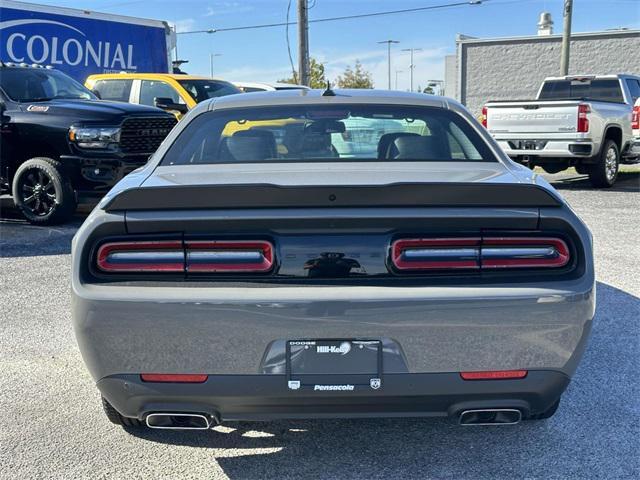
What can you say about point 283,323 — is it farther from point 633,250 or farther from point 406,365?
point 633,250

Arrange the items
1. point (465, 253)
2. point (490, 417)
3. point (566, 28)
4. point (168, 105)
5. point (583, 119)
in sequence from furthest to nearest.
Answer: point (566, 28)
point (583, 119)
point (168, 105)
point (490, 417)
point (465, 253)

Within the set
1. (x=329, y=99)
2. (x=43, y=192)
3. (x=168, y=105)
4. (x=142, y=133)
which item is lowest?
(x=43, y=192)

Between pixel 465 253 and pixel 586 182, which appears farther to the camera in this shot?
pixel 586 182

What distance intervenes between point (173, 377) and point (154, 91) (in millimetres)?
10937

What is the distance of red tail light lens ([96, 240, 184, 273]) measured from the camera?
251cm

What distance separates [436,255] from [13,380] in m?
2.61

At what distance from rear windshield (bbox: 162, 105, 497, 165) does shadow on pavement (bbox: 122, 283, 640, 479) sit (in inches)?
51.4

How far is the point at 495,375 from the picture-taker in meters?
2.51

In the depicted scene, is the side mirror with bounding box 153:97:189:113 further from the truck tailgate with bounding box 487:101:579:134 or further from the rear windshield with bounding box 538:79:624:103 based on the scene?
the rear windshield with bounding box 538:79:624:103

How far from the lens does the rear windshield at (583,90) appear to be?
1361cm

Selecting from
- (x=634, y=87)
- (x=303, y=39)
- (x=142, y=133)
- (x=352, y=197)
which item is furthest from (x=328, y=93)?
(x=303, y=39)

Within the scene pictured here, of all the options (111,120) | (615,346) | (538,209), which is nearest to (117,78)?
(111,120)

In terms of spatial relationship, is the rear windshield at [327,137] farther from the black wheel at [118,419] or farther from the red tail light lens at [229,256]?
the black wheel at [118,419]

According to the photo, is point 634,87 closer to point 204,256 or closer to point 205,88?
point 205,88
